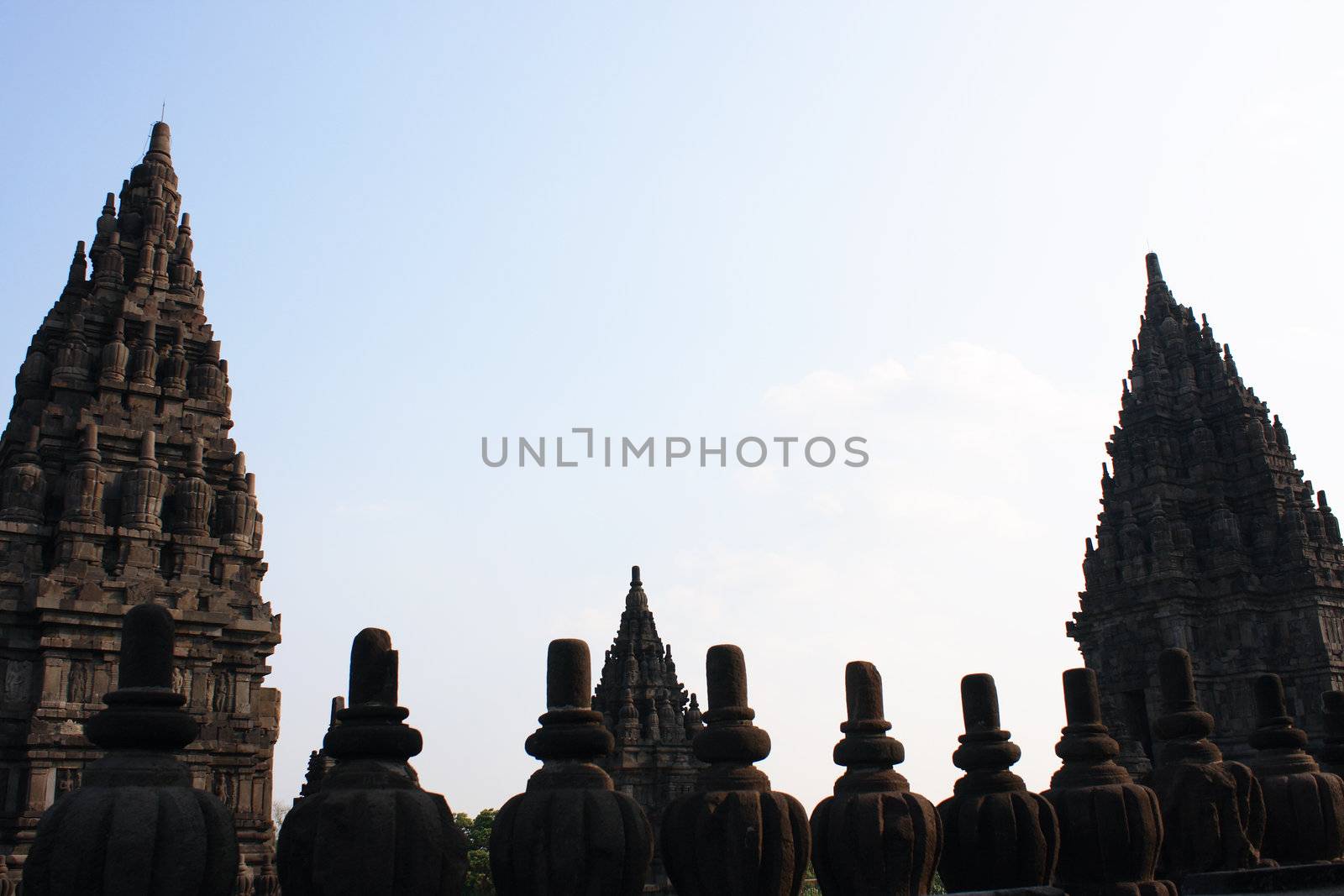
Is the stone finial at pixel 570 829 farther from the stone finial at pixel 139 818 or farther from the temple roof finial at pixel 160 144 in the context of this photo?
the temple roof finial at pixel 160 144

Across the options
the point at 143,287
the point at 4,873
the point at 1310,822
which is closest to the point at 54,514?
the point at 143,287

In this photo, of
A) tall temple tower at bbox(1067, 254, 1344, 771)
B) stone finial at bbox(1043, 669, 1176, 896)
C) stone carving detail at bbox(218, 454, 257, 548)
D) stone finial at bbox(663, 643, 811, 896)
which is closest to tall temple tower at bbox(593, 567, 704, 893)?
Result: tall temple tower at bbox(1067, 254, 1344, 771)

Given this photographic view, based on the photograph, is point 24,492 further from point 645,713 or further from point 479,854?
point 479,854

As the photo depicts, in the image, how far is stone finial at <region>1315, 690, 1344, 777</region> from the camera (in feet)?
31.2

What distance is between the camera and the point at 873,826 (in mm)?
6230

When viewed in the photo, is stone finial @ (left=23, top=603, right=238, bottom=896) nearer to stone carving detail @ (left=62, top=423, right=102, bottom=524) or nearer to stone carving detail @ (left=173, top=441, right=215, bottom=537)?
stone carving detail @ (left=62, top=423, right=102, bottom=524)

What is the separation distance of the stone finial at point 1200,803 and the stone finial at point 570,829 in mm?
4312

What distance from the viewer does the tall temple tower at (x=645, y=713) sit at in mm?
45062

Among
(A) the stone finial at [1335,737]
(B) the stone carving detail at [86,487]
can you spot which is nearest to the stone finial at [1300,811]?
(A) the stone finial at [1335,737]

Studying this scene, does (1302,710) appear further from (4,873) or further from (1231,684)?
(4,873)

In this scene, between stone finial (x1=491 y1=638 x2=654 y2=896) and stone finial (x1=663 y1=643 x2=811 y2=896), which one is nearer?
stone finial (x1=491 y1=638 x2=654 y2=896)

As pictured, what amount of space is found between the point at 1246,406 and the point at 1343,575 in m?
7.16

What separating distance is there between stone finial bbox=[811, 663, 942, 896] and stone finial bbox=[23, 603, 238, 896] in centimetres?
321

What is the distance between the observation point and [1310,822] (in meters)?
8.66
